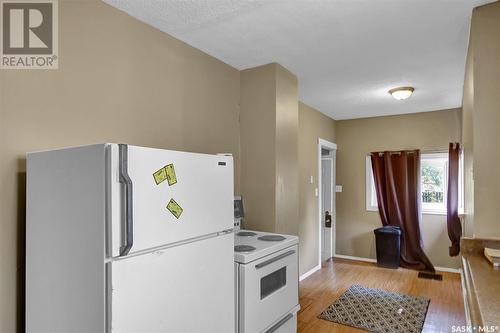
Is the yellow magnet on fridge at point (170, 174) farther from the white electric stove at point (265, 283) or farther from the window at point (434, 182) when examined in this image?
the window at point (434, 182)

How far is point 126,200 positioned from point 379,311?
3042 mm

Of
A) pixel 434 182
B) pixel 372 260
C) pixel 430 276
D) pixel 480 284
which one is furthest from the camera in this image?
pixel 372 260

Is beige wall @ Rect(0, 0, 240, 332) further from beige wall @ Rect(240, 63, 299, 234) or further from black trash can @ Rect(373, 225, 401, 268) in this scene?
black trash can @ Rect(373, 225, 401, 268)

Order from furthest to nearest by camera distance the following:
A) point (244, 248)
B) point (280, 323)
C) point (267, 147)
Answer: point (267, 147) → point (280, 323) → point (244, 248)

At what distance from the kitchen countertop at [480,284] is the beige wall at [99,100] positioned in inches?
73.4

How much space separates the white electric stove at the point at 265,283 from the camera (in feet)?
5.91

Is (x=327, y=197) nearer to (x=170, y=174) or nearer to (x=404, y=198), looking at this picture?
(x=404, y=198)

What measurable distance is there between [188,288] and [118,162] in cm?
67

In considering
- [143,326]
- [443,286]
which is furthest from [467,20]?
[443,286]

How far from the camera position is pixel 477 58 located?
1763 mm

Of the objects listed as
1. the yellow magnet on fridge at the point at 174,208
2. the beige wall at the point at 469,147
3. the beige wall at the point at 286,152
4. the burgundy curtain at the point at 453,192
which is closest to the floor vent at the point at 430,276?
the burgundy curtain at the point at 453,192

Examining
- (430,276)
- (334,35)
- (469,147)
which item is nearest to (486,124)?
(469,147)

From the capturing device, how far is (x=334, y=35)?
2.24m

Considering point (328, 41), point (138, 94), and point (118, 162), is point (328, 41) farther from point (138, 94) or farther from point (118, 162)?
point (118, 162)
